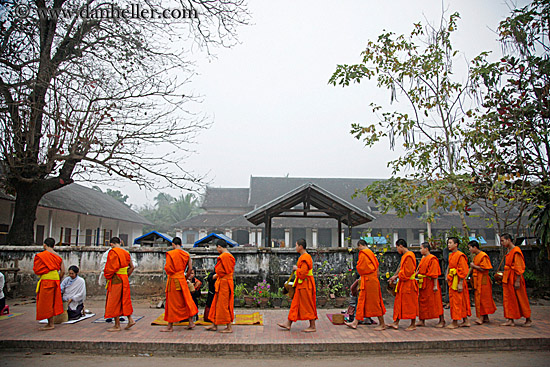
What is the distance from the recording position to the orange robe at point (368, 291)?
278 inches

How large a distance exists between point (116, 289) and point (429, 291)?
5878 millimetres

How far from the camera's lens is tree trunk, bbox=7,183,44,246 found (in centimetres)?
1148

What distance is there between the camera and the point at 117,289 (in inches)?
273

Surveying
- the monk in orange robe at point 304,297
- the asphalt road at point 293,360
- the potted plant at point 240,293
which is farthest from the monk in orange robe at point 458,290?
the potted plant at point 240,293

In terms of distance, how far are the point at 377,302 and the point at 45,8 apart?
12.2 metres

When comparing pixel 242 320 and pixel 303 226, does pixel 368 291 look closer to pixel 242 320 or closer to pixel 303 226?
pixel 242 320

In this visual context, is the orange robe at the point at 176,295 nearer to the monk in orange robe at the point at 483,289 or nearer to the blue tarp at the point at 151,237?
the monk in orange robe at the point at 483,289

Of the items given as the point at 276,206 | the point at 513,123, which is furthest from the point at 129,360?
the point at 513,123

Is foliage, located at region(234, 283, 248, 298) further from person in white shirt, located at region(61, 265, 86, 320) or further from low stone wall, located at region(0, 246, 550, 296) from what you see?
person in white shirt, located at region(61, 265, 86, 320)

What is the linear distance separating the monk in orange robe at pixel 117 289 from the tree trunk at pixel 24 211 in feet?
20.8

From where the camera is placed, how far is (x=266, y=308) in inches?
368

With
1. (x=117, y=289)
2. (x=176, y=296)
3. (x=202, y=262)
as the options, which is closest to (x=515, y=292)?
(x=176, y=296)

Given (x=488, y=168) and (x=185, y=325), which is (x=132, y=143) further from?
(x=488, y=168)

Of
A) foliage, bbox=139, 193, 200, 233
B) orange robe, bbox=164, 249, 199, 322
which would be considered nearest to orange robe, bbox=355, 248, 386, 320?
orange robe, bbox=164, 249, 199, 322
